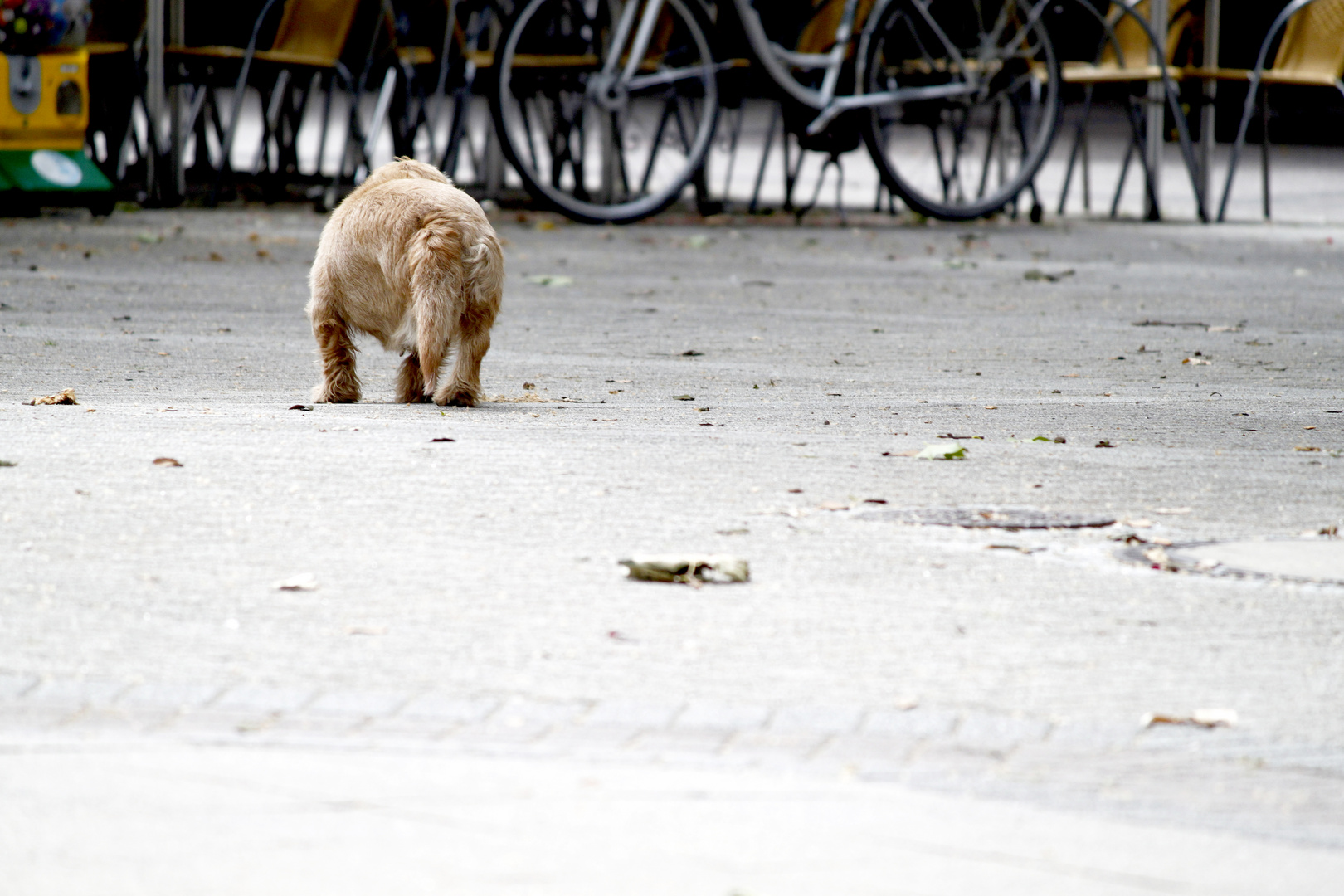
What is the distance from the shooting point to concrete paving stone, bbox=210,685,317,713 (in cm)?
387

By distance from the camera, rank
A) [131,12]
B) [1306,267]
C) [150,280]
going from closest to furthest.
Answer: [150,280] → [1306,267] → [131,12]

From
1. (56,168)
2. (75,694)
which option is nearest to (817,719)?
(75,694)

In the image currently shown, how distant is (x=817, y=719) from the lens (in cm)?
387

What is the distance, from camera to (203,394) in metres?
7.53

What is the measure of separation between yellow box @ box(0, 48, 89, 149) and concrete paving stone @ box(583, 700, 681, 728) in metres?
11.3

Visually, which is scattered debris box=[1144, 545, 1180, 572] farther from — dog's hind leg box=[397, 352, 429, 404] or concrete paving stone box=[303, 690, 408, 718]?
dog's hind leg box=[397, 352, 429, 404]

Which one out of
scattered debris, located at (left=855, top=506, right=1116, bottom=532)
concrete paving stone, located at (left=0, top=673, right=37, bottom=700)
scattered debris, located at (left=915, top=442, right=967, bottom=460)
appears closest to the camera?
concrete paving stone, located at (left=0, top=673, right=37, bottom=700)

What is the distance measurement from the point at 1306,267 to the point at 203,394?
8215 millimetres

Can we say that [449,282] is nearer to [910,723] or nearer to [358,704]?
[358,704]

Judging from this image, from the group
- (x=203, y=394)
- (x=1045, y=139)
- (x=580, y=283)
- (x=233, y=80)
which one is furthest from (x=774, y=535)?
(x=233, y=80)

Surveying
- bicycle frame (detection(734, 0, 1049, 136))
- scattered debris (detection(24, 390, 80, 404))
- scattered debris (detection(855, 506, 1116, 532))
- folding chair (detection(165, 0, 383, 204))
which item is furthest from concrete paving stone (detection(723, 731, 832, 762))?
folding chair (detection(165, 0, 383, 204))

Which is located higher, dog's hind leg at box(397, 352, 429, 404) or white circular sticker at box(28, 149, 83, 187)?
dog's hind leg at box(397, 352, 429, 404)

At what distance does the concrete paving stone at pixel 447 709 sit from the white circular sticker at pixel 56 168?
11423 mm

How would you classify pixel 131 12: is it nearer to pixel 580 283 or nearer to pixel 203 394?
pixel 580 283
